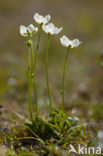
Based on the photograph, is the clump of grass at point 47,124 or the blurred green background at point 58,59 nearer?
the clump of grass at point 47,124

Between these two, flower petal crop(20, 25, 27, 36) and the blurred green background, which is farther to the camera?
the blurred green background

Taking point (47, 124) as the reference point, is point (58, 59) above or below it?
above

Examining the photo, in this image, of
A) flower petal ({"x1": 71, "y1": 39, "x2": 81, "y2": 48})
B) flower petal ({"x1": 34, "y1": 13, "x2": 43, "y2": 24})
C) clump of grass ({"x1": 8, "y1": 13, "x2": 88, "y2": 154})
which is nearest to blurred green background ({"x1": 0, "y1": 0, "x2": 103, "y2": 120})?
clump of grass ({"x1": 8, "y1": 13, "x2": 88, "y2": 154})

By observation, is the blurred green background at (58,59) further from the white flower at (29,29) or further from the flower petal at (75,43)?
the white flower at (29,29)

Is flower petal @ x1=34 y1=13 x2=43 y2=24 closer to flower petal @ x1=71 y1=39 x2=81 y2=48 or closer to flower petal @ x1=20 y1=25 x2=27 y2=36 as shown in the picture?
flower petal @ x1=20 y1=25 x2=27 y2=36

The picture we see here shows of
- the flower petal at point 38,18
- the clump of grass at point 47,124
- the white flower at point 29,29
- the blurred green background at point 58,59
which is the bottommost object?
the clump of grass at point 47,124

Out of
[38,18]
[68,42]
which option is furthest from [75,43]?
[38,18]

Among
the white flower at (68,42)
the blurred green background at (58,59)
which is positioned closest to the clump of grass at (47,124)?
the white flower at (68,42)

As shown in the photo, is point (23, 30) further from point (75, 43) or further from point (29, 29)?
point (75, 43)

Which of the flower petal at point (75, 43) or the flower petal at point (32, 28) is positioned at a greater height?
the flower petal at point (32, 28)
